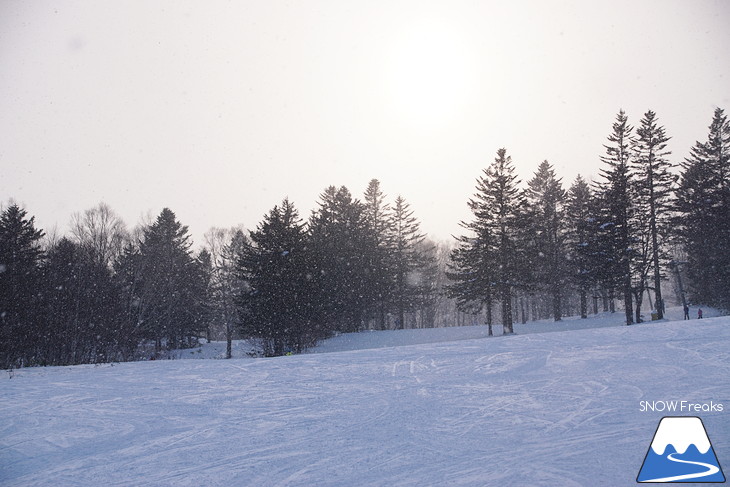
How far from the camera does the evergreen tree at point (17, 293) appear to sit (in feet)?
78.5

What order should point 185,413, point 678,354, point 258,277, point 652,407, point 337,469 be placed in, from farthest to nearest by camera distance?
point 258,277 < point 678,354 < point 185,413 < point 652,407 < point 337,469

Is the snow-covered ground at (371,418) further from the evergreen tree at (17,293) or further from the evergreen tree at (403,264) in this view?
the evergreen tree at (403,264)

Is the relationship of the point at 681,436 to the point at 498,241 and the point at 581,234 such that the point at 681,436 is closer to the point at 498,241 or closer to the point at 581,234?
the point at 498,241

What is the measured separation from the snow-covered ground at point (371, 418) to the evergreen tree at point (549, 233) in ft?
88.4

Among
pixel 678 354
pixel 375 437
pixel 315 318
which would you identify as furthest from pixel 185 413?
pixel 315 318

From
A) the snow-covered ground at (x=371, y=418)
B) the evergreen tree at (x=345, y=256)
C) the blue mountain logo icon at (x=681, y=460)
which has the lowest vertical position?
the snow-covered ground at (x=371, y=418)

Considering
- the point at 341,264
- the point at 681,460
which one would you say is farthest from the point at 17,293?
the point at 681,460

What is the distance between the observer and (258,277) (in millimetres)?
27719

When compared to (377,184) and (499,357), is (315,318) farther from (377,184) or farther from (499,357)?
(377,184)

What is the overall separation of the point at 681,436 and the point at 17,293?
1293 inches

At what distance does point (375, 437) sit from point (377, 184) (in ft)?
141

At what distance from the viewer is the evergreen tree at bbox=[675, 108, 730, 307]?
32375 millimetres

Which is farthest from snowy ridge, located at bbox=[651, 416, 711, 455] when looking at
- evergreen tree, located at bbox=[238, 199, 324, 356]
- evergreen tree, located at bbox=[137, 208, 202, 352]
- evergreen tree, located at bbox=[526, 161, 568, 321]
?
evergreen tree, located at bbox=[526, 161, 568, 321]

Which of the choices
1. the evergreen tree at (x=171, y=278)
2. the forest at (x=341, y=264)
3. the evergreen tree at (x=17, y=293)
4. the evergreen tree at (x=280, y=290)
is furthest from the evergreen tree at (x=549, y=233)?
the evergreen tree at (x=17, y=293)
